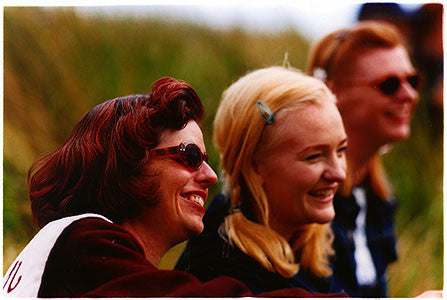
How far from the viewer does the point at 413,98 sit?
3.80 metres

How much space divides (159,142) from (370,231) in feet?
5.16

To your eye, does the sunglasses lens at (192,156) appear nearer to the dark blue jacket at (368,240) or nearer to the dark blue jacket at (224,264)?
the dark blue jacket at (224,264)

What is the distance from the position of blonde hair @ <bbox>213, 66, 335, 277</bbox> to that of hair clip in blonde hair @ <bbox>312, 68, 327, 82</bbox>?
8.7 inches

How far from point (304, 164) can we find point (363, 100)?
2.19 ft

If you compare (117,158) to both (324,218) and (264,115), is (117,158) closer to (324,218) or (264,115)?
(264,115)

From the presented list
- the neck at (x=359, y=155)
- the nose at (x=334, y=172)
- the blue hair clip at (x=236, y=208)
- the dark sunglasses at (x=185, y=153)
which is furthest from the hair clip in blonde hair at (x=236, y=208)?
the neck at (x=359, y=155)

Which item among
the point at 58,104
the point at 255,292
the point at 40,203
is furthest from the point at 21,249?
the point at 255,292

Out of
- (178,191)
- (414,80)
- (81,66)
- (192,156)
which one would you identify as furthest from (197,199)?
(414,80)

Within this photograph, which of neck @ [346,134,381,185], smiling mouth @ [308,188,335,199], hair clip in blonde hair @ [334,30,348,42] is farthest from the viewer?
neck @ [346,134,381,185]

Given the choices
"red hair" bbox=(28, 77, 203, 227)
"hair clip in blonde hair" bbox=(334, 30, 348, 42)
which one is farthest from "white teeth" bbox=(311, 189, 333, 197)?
"hair clip in blonde hair" bbox=(334, 30, 348, 42)

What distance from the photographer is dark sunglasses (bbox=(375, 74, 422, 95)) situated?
12.2 ft

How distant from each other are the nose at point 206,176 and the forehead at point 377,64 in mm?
1069

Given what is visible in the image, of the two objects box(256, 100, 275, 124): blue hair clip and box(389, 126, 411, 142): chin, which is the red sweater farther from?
box(389, 126, 411, 142): chin

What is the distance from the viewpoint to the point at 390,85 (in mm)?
3742
